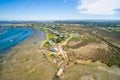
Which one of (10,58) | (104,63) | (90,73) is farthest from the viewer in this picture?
(10,58)

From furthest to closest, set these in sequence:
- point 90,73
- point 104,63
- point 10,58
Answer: point 10,58 → point 104,63 → point 90,73

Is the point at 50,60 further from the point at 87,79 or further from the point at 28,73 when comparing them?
the point at 87,79

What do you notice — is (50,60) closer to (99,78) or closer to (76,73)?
(76,73)

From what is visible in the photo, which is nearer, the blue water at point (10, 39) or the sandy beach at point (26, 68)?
the sandy beach at point (26, 68)

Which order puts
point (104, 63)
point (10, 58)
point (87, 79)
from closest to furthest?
point (87, 79)
point (104, 63)
point (10, 58)

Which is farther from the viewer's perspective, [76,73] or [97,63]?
[97,63]

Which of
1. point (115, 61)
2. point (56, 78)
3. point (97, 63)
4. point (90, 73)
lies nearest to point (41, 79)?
point (56, 78)

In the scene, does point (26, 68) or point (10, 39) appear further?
point (10, 39)

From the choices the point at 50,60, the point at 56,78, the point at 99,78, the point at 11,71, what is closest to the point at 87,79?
the point at 99,78

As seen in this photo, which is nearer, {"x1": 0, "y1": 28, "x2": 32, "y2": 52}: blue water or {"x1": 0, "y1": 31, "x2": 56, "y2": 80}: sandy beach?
{"x1": 0, "y1": 31, "x2": 56, "y2": 80}: sandy beach
